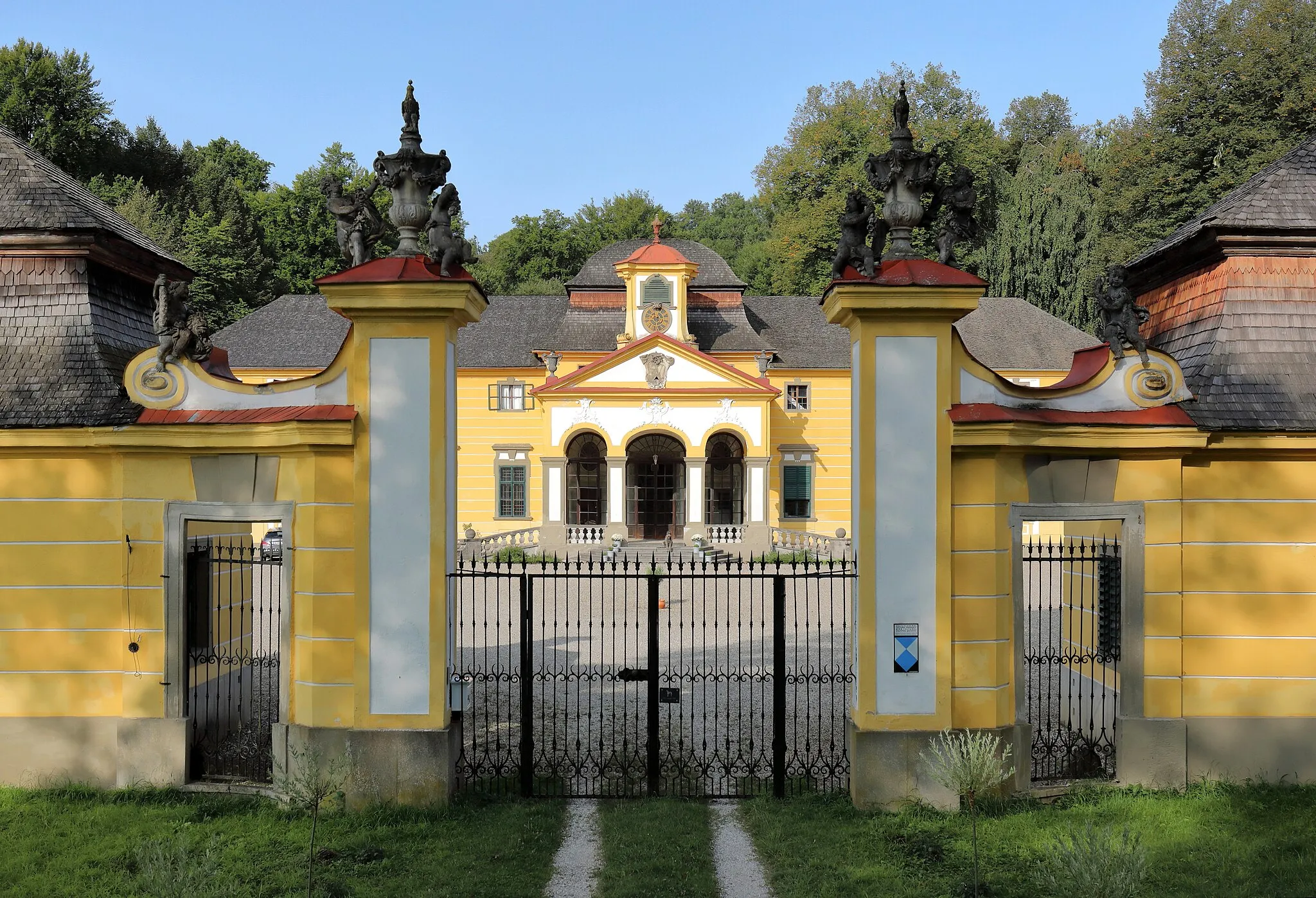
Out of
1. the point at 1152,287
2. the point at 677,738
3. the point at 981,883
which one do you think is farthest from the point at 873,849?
the point at 1152,287

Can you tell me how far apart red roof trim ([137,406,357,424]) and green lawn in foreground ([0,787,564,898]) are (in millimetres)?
3596

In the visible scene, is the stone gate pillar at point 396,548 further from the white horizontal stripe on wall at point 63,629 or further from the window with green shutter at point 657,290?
the window with green shutter at point 657,290

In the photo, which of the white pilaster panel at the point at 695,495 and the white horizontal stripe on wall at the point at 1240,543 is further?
the white pilaster panel at the point at 695,495

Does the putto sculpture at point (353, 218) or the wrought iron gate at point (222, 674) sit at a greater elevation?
the putto sculpture at point (353, 218)

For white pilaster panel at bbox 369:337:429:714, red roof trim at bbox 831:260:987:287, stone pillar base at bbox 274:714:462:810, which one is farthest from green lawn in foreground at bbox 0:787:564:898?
red roof trim at bbox 831:260:987:287

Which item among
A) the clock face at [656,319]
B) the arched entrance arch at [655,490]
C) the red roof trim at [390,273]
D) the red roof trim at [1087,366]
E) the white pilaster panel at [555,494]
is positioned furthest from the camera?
the clock face at [656,319]

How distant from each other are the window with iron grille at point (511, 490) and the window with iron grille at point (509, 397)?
88.4 inches

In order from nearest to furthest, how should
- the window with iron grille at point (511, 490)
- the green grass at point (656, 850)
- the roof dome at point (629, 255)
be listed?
the green grass at point (656, 850) < the window with iron grille at point (511, 490) < the roof dome at point (629, 255)

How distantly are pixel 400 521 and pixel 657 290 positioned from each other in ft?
88.5

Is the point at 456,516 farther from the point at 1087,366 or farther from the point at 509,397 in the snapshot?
the point at 509,397

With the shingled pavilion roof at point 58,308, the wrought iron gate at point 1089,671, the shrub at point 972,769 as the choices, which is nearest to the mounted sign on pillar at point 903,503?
the shrub at point 972,769

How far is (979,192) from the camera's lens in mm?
51750

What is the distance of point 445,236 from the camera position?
905 cm

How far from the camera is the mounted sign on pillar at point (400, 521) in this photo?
887 cm
